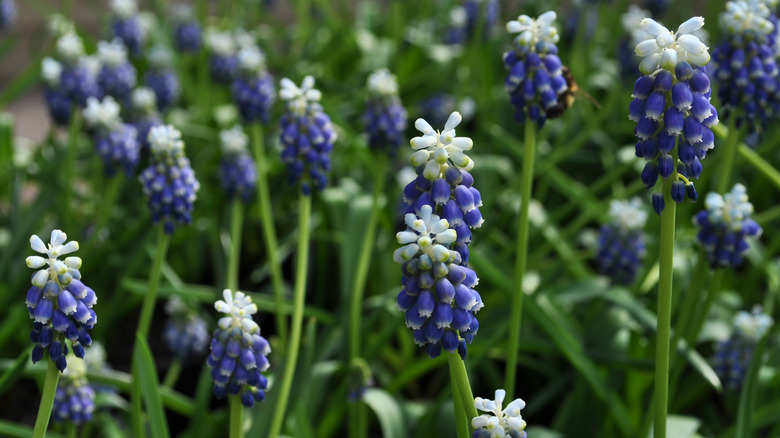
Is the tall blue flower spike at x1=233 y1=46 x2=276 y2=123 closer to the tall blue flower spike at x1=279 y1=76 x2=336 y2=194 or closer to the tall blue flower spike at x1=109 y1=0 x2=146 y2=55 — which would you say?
the tall blue flower spike at x1=279 y1=76 x2=336 y2=194

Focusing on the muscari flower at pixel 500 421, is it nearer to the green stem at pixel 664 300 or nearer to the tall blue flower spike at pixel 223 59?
the green stem at pixel 664 300

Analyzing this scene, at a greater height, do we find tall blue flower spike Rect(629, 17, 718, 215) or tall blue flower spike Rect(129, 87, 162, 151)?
tall blue flower spike Rect(129, 87, 162, 151)

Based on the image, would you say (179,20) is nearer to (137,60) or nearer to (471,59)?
(137,60)

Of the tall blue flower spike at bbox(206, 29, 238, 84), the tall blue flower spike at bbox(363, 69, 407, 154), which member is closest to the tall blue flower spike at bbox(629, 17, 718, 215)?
the tall blue flower spike at bbox(363, 69, 407, 154)

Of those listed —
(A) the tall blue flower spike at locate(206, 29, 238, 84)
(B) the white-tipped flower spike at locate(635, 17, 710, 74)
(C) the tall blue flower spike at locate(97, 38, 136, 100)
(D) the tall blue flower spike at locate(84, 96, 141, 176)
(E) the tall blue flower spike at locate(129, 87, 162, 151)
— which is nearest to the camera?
(B) the white-tipped flower spike at locate(635, 17, 710, 74)

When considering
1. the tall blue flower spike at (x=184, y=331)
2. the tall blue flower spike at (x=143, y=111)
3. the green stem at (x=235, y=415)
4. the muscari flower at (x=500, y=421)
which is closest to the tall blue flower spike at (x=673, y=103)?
the muscari flower at (x=500, y=421)

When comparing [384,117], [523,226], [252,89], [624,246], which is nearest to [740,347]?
[624,246]

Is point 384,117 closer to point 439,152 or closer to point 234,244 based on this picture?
point 234,244
